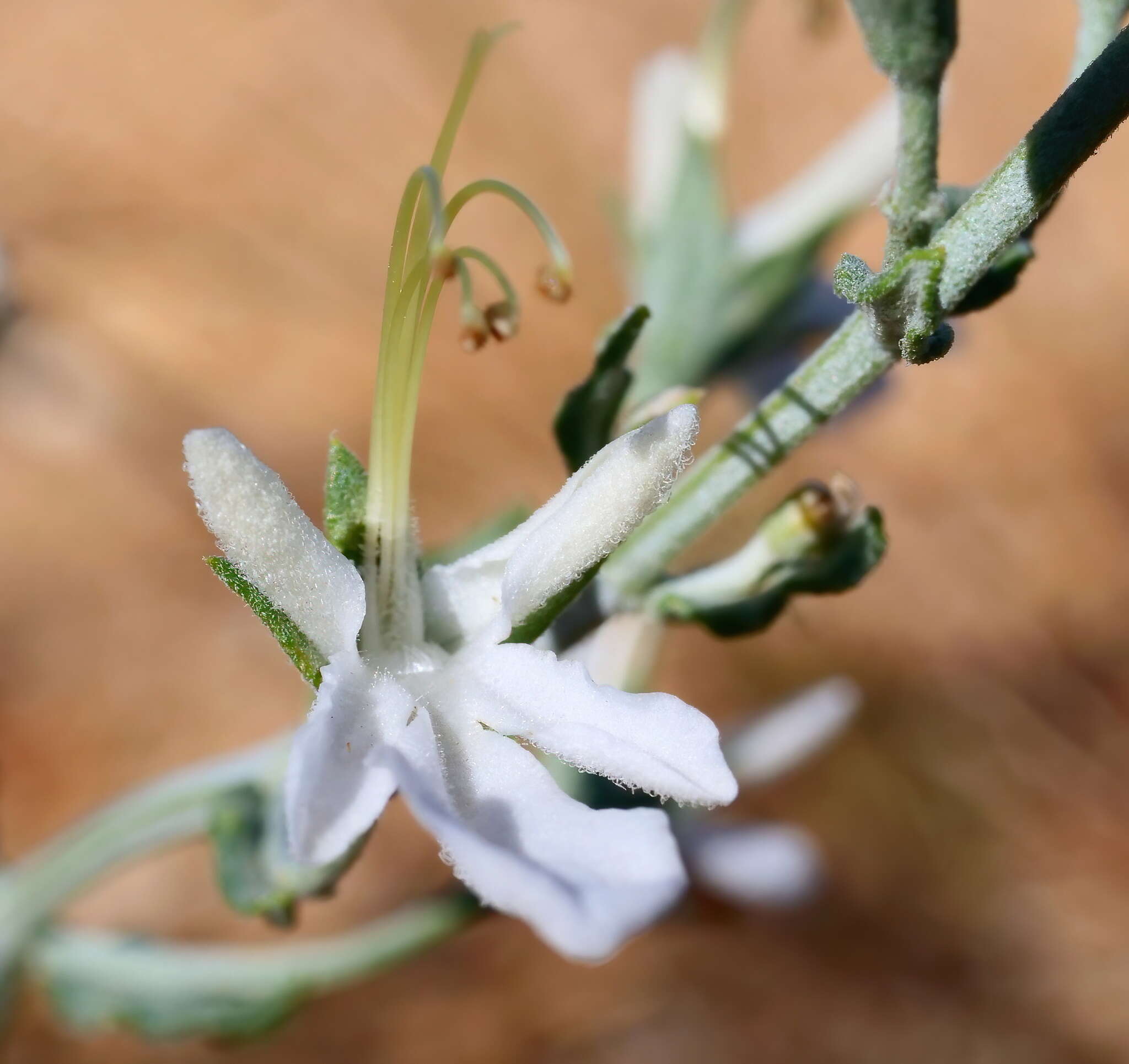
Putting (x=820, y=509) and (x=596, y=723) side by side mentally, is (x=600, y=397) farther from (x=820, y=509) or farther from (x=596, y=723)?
(x=596, y=723)

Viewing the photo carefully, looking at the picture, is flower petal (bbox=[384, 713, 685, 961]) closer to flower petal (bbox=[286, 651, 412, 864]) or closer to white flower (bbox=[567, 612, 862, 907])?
flower petal (bbox=[286, 651, 412, 864])

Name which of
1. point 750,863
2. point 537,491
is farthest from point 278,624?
point 537,491

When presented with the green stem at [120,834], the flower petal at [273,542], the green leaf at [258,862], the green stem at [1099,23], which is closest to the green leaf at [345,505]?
the flower petal at [273,542]

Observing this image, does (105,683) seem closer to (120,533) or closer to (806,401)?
(120,533)

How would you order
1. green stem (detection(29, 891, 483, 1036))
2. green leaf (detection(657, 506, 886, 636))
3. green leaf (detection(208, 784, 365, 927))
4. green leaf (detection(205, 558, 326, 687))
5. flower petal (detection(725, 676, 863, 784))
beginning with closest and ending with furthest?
green leaf (detection(205, 558, 326, 687)), green leaf (detection(657, 506, 886, 636)), green leaf (detection(208, 784, 365, 927)), green stem (detection(29, 891, 483, 1036)), flower petal (detection(725, 676, 863, 784))

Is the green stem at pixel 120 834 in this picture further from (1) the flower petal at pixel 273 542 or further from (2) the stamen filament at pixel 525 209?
(2) the stamen filament at pixel 525 209

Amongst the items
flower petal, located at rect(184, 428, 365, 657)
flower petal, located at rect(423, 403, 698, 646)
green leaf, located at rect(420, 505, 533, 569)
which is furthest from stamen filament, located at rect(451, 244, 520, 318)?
green leaf, located at rect(420, 505, 533, 569)

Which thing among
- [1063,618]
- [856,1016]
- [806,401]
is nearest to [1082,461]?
[1063,618]

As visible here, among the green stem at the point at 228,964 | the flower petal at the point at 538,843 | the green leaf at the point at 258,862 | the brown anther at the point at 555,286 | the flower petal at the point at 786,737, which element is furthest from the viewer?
the flower petal at the point at 786,737
